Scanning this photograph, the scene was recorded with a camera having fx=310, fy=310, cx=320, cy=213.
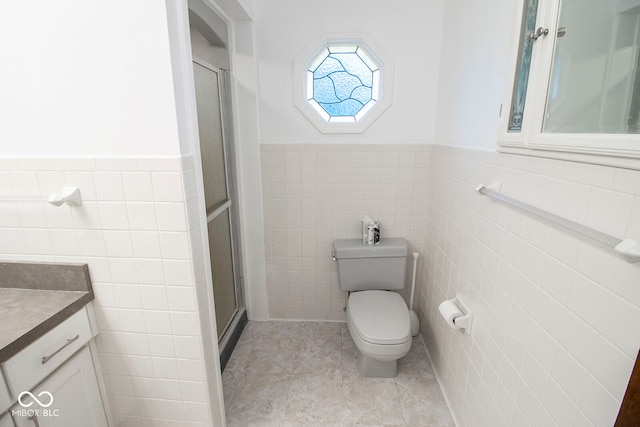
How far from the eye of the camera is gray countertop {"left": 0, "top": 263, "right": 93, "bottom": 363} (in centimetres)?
97

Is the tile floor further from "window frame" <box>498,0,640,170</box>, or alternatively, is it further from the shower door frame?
"window frame" <box>498,0,640,170</box>

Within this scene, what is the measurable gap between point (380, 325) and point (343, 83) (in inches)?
60.1

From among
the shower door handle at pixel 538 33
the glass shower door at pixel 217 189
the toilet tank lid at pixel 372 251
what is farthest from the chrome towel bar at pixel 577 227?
the glass shower door at pixel 217 189

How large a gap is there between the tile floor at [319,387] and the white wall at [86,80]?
54.6 inches

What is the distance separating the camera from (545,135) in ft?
2.95

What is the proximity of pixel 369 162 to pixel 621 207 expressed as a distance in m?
1.46

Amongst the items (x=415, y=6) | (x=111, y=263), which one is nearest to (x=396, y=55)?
(x=415, y=6)

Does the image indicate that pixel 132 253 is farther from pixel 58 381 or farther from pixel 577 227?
pixel 577 227

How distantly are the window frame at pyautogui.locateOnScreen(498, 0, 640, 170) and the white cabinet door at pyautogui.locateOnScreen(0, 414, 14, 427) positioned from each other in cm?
172

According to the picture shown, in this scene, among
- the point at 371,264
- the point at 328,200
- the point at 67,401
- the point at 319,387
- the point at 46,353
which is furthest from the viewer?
the point at 328,200

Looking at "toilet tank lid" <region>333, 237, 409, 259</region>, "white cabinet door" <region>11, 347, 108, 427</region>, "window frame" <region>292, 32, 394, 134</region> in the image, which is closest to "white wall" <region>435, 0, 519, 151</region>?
"window frame" <region>292, 32, 394, 134</region>

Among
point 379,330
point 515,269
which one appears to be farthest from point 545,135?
point 379,330

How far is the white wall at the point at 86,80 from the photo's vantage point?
1012 mm

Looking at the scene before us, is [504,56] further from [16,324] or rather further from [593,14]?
[16,324]
